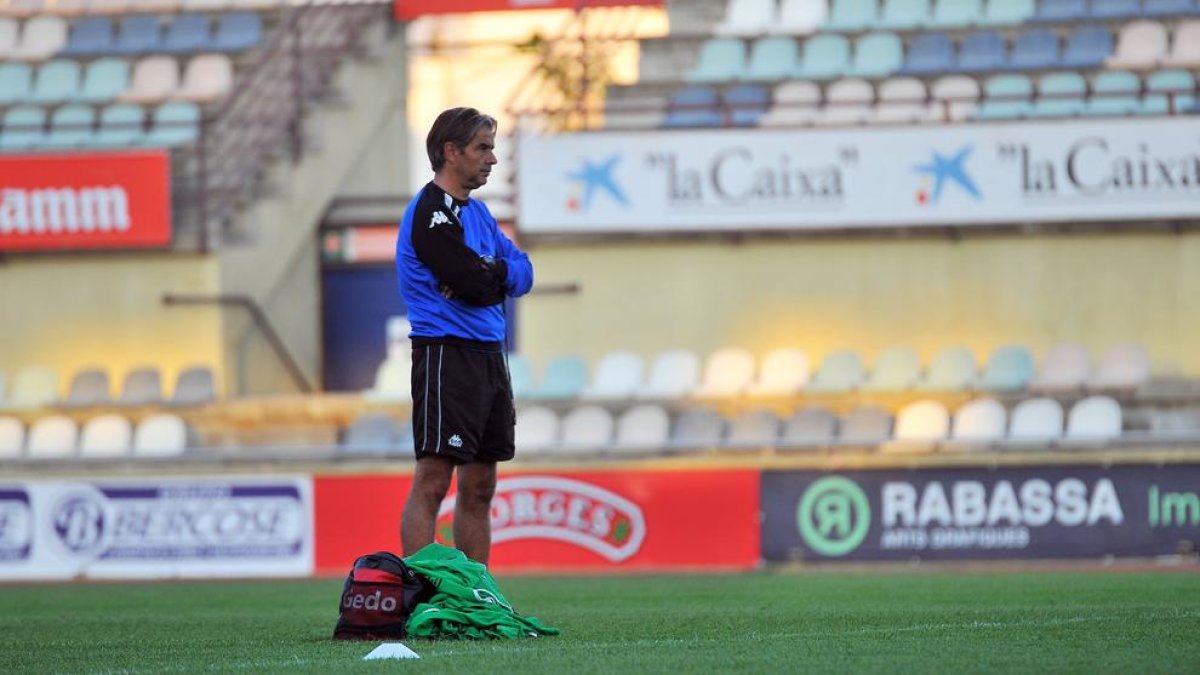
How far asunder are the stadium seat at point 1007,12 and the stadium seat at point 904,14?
0.57m

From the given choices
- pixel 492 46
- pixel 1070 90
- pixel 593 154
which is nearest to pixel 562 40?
pixel 593 154

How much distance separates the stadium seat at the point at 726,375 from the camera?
17438 millimetres

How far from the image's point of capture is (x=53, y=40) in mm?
21922

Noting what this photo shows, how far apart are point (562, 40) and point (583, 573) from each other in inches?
234

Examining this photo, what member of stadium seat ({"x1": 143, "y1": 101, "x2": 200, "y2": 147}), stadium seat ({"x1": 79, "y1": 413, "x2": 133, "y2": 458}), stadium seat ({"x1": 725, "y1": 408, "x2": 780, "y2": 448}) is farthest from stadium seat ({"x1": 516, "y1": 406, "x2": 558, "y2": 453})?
stadium seat ({"x1": 143, "y1": 101, "x2": 200, "y2": 147})

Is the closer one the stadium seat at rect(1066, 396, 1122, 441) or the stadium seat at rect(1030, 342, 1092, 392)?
the stadium seat at rect(1066, 396, 1122, 441)

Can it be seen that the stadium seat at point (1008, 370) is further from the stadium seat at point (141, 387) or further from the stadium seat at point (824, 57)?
the stadium seat at point (141, 387)

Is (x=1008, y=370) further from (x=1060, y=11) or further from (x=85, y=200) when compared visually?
(x=85, y=200)

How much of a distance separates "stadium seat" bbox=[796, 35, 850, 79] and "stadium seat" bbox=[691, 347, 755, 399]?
2908 mm

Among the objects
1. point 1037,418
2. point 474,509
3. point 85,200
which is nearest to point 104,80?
point 85,200

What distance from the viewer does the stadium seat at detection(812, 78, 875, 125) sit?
1834cm

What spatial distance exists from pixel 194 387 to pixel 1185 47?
9.46 meters

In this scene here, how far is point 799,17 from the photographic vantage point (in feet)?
66.2

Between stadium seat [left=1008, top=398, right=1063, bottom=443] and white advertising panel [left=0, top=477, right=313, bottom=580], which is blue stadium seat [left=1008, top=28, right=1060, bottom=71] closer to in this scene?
stadium seat [left=1008, top=398, right=1063, bottom=443]
